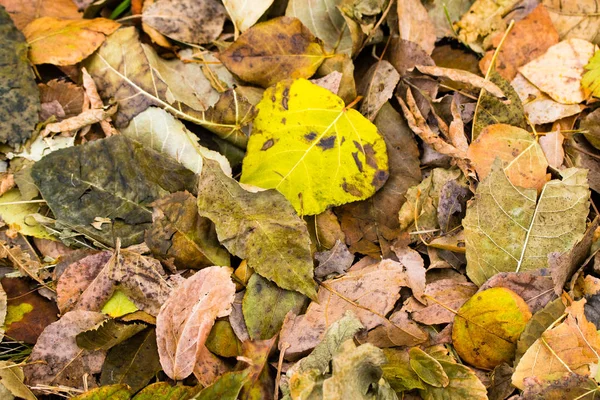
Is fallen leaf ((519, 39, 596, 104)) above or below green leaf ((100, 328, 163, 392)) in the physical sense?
above

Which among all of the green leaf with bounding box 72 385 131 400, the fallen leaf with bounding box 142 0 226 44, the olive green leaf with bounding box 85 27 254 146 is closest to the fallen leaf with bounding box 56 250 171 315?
the green leaf with bounding box 72 385 131 400

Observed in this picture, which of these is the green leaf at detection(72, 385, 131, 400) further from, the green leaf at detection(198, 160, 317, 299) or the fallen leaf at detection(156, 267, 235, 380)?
the green leaf at detection(198, 160, 317, 299)

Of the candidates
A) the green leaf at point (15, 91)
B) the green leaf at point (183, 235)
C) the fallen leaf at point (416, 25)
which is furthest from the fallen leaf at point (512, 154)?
the green leaf at point (15, 91)

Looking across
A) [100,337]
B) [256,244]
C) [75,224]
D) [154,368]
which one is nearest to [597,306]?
[256,244]

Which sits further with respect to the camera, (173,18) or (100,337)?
(173,18)

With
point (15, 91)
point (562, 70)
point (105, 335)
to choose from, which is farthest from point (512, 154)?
point (15, 91)

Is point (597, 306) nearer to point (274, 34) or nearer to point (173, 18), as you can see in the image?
point (274, 34)
